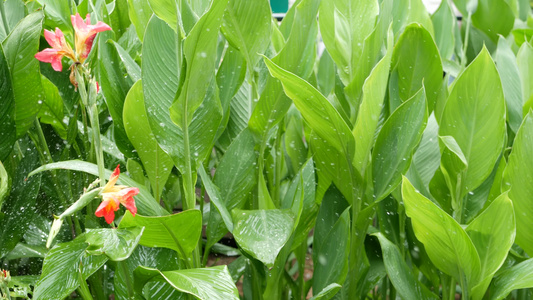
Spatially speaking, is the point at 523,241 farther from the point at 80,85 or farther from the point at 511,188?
the point at 80,85

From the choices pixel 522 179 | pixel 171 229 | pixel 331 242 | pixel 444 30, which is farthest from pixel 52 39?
pixel 444 30

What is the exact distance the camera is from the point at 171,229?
0.71 meters

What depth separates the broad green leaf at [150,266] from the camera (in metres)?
0.81

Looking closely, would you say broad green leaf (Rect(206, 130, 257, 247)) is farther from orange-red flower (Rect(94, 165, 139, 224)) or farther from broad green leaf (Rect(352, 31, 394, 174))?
orange-red flower (Rect(94, 165, 139, 224))

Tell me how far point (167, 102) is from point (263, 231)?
224 millimetres

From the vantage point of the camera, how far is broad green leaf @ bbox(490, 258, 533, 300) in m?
0.68

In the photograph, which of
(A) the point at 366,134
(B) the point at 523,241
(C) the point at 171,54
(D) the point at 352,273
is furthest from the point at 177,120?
(B) the point at 523,241

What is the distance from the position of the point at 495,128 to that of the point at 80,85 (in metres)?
0.55

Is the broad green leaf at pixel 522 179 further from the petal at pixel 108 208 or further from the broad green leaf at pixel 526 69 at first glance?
the petal at pixel 108 208

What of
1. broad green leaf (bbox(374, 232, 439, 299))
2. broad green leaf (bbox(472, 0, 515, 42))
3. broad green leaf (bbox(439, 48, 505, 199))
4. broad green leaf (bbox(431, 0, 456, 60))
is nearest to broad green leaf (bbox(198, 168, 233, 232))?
broad green leaf (bbox(374, 232, 439, 299))

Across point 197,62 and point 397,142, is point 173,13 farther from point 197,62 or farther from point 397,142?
point 397,142

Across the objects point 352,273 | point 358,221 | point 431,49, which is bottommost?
point 352,273

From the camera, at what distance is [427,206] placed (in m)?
0.68

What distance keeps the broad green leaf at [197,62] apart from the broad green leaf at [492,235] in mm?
395
